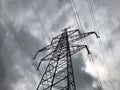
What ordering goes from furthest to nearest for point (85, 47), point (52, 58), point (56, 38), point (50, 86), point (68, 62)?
1. point (56, 38)
2. point (85, 47)
3. point (52, 58)
4. point (68, 62)
5. point (50, 86)

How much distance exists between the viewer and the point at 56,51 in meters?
15.0

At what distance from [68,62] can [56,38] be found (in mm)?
5843

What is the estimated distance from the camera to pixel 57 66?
1353cm

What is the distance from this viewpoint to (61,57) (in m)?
14.1

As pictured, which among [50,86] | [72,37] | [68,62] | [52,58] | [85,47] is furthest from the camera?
[72,37]

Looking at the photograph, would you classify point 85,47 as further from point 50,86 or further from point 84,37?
point 50,86

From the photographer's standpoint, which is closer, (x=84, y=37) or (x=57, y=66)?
(x=57, y=66)

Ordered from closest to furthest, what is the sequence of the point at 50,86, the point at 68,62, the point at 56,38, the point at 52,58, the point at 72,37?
1. the point at 50,86
2. the point at 68,62
3. the point at 52,58
4. the point at 72,37
5. the point at 56,38

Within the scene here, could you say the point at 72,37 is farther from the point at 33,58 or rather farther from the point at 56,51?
the point at 33,58

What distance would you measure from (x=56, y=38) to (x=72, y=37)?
8.25ft

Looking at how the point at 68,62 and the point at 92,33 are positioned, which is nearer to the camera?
the point at 68,62

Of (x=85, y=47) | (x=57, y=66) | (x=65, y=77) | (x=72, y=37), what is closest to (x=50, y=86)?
(x=65, y=77)

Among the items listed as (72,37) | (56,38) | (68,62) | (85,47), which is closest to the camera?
(68,62)

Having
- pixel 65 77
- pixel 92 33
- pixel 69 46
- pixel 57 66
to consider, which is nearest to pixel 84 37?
pixel 92 33
